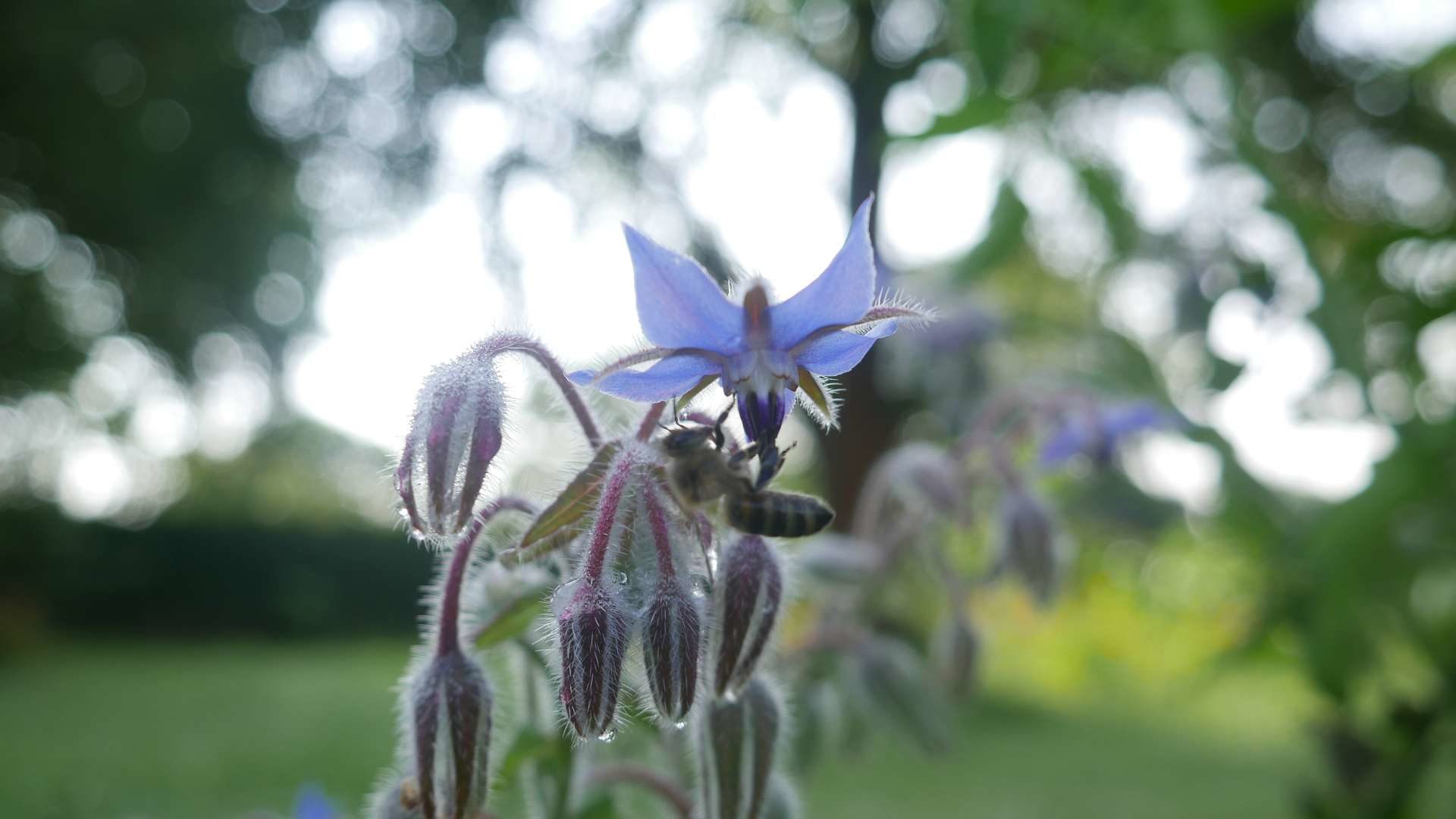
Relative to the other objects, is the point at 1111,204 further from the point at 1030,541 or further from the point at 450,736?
the point at 450,736

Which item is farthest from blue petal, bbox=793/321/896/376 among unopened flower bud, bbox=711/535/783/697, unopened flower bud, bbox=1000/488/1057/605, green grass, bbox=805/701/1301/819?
A: green grass, bbox=805/701/1301/819

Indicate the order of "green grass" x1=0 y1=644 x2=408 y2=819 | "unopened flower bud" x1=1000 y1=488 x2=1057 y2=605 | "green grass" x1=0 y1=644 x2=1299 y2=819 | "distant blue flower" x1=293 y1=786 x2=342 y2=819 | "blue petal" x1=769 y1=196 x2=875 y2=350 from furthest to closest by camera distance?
"green grass" x1=0 y1=644 x2=1299 y2=819
"green grass" x1=0 y1=644 x2=408 y2=819
"unopened flower bud" x1=1000 y1=488 x2=1057 y2=605
"distant blue flower" x1=293 y1=786 x2=342 y2=819
"blue petal" x1=769 y1=196 x2=875 y2=350

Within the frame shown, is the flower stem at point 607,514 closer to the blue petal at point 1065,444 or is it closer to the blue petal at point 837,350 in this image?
the blue petal at point 837,350

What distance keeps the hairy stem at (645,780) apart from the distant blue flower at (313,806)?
320 mm

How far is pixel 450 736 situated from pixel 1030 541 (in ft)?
2.51

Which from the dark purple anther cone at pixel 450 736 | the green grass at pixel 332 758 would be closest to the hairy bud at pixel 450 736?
the dark purple anther cone at pixel 450 736

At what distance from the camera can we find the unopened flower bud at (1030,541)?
1.25m

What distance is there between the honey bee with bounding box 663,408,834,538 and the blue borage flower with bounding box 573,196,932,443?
1.1 inches

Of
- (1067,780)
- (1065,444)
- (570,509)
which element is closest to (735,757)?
(570,509)

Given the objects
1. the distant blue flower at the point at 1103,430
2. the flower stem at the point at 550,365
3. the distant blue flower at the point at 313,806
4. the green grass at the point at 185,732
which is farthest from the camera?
the green grass at the point at 185,732

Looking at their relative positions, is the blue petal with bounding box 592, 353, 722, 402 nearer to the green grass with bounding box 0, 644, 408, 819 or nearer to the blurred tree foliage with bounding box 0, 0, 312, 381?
the green grass with bounding box 0, 644, 408, 819

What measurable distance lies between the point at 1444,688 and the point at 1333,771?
31 centimetres

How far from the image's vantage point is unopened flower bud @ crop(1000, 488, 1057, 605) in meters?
1.25

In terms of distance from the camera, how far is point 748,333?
65 centimetres
